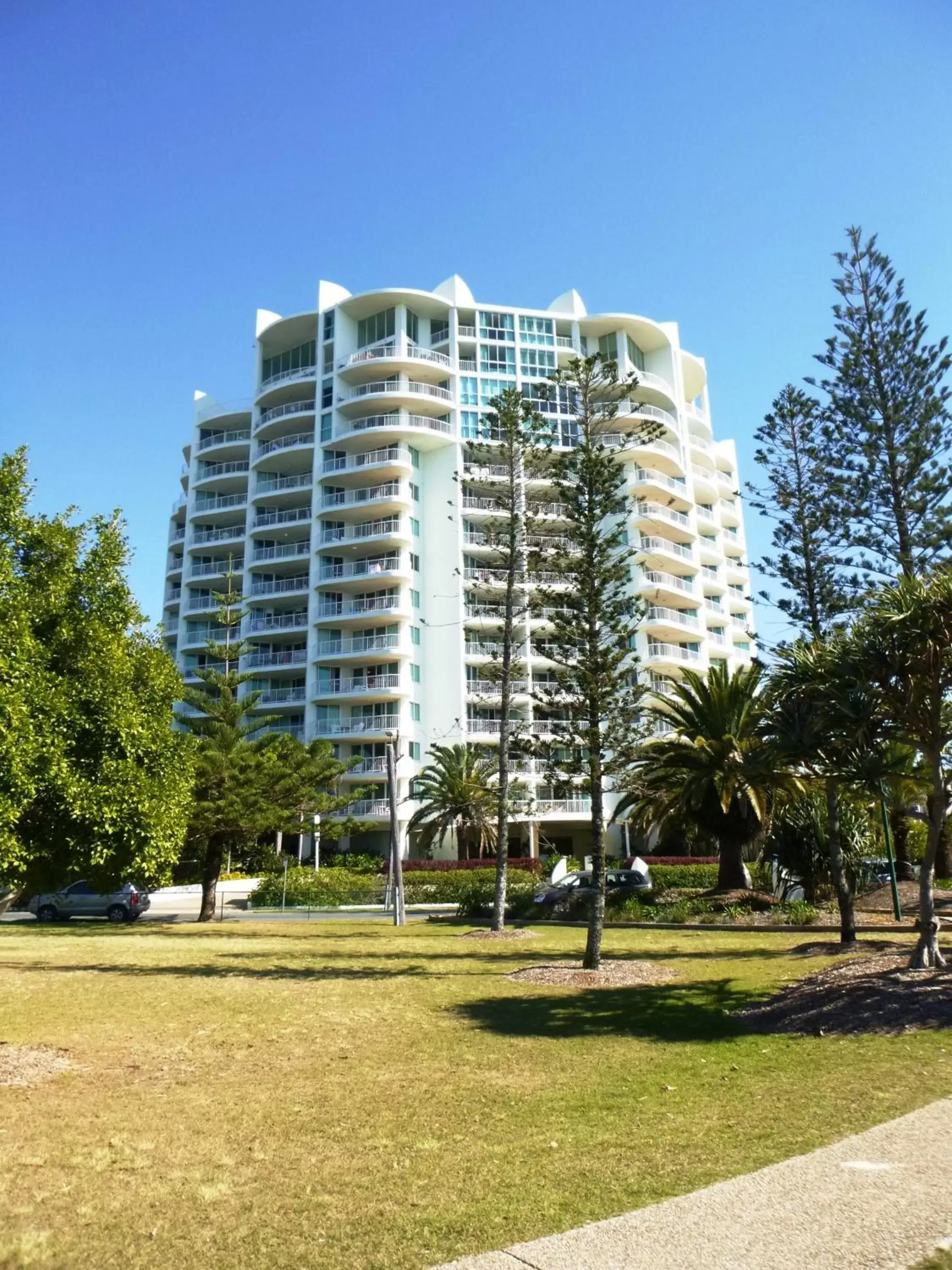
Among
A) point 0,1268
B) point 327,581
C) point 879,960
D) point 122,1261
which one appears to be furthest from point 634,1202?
point 327,581

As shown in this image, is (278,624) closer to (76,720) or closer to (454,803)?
(454,803)

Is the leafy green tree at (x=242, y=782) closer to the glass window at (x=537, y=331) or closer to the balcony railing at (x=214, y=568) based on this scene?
the balcony railing at (x=214, y=568)

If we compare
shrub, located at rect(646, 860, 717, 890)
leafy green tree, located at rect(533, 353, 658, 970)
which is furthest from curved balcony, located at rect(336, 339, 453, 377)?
leafy green tree, located at rect(533, 353, 658, 970)

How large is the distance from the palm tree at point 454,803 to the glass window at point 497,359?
86.7 feet

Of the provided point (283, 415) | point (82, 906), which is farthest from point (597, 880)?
point (283, 415)

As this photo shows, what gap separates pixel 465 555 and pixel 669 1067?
49.4 meters

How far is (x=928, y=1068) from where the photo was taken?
300 inches

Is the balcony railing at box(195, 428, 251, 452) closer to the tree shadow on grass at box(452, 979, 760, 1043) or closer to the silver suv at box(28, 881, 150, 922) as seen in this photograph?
the silver suv at box(28, 881, 150, 922)

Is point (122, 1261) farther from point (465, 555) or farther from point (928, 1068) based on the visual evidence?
point (465, 555)

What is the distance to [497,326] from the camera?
61062mm

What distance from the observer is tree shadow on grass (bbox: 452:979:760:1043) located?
33.0ft

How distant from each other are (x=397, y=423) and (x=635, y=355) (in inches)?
771

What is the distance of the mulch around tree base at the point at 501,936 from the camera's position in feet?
71.5

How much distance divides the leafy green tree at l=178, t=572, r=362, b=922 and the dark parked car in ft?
36.2
